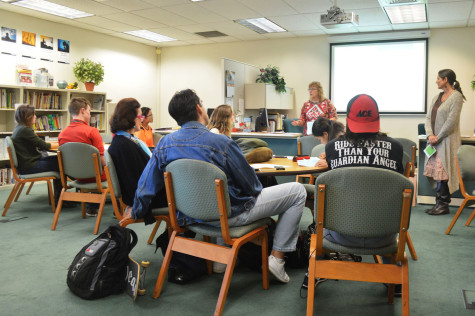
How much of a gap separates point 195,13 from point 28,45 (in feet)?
9.10

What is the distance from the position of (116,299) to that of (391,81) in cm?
702

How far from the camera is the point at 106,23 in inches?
280

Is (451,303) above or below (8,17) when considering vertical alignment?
below

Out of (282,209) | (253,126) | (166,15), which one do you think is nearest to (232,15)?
(166,15)

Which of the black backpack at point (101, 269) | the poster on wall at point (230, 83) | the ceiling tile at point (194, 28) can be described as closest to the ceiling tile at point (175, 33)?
the ceiling tile at point (194, 28)

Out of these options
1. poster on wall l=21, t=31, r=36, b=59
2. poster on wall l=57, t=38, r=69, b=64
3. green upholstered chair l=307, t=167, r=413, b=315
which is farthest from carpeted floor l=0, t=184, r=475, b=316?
poster on wall l=57, t=38, r=69, b=64

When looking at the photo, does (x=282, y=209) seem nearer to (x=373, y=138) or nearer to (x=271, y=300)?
(x=271, y=300)

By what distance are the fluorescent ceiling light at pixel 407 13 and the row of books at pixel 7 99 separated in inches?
222

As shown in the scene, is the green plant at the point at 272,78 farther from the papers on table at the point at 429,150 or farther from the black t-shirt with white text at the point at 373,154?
the black t-shirt with white text at the point at 373,154

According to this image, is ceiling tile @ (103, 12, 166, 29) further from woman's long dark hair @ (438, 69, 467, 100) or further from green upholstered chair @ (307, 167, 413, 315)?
green upholstered chair @ (307, 167, 413, 315)

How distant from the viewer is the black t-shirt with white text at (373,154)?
192 centimetres

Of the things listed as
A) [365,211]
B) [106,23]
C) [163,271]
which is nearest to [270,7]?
[106,23]

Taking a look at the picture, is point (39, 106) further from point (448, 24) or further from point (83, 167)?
point (448, 24)

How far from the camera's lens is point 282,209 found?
7.59 ft
